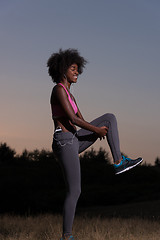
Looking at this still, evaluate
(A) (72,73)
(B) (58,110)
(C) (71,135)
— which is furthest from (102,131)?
(A) (72,73)

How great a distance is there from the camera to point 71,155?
4.41 meters

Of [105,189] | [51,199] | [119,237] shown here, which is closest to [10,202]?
[51,199]

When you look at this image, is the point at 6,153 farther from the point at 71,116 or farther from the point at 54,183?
the point at 71,116

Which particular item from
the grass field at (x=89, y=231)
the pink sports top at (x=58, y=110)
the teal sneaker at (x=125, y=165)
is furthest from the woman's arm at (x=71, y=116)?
the grass field at (x=89, y=231)

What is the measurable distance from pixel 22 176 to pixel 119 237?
17.8 m

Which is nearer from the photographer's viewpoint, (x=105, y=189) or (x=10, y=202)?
(x=10, y=202)

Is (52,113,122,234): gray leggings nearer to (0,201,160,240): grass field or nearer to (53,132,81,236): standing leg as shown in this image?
(53,132,81,236): standing leg

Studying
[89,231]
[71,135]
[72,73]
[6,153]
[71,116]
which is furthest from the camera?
[6,153]

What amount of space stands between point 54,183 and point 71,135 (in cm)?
2028

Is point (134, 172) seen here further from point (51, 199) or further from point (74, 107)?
point (74, 107)

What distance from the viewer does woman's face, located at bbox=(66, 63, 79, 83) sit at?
467cm

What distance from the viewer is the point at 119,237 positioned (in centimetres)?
534

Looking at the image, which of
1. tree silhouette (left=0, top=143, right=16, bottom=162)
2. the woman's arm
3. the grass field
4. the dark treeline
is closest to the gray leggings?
the woman's arm

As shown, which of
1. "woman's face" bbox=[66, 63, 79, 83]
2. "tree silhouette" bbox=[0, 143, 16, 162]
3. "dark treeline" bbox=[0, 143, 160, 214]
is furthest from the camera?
"tree silhouette" bbox=[0, 143, 16, 162]
